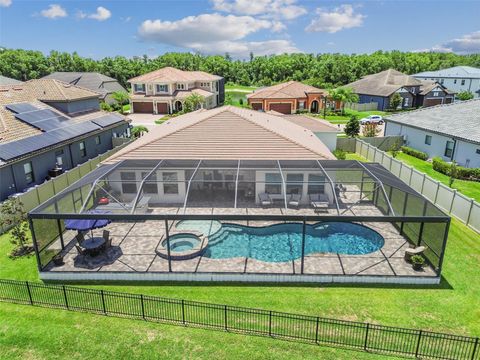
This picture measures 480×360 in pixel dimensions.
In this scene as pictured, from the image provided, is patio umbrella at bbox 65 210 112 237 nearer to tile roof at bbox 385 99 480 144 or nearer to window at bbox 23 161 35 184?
window at bbox 23 161 35 184

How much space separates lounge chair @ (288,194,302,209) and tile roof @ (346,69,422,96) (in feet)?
171

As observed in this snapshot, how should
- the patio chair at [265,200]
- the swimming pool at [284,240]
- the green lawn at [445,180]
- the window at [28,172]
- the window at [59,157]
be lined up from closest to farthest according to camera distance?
the swimming pool at [284,240]
the patio chair at [265,200]
the window at [28,172]
the green lawn at [445,180]
the window at [59,157]

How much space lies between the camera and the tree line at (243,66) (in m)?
89.4

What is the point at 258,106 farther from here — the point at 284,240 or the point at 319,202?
the point at 284,240

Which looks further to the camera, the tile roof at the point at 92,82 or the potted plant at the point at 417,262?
the tile roof at the point at 92,82

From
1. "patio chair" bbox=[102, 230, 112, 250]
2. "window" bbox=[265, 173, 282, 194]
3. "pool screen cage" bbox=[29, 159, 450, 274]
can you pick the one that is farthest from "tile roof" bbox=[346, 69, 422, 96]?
"patio chair" bbox=[102, 230, 112, 250]

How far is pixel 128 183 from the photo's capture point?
61.3 feet

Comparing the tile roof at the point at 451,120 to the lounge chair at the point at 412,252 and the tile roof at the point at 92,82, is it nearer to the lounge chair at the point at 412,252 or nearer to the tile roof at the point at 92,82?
the lounge chair at the point at 412,252

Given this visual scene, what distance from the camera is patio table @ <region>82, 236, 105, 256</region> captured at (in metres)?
15.4

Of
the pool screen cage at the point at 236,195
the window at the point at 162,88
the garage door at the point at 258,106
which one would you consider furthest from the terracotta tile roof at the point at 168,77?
the pool screen cage at the point at 236,195

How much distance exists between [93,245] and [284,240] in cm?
950

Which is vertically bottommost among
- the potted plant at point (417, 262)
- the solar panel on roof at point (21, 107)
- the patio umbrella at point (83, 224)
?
the potted plant at point (417, 262)

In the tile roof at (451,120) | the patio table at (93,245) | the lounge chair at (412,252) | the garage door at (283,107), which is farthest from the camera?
the garage door at (283,107)

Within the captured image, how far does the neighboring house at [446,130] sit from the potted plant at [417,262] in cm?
1769
